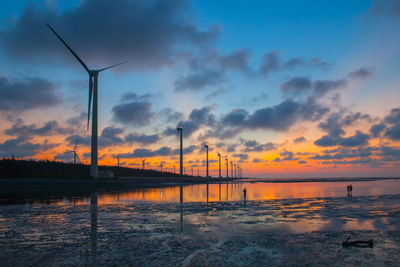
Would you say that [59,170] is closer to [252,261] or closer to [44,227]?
[44,227]

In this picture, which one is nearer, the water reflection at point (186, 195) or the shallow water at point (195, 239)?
the shallow water at point (195, 239)

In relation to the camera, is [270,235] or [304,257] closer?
[304,257]

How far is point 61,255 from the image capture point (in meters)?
12.3

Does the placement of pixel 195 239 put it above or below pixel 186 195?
above

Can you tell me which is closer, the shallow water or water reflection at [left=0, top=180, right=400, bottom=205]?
the shallow water

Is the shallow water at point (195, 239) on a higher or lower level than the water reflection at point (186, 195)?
higher

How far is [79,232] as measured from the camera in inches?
667

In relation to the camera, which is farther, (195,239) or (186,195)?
(186,195)

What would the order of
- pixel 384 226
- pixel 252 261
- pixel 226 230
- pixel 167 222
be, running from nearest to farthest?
pixel 252 261, pixel 226 230, pixel 384 226, pixel 167 222

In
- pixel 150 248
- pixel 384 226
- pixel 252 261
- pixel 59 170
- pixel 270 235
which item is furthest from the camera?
pixel 59 170

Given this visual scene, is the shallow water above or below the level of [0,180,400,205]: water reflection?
above

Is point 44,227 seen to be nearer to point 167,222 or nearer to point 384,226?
point 167,222

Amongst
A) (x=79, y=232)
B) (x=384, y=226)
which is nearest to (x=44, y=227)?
(x=79, y=232)

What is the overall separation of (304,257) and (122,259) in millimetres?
6898
